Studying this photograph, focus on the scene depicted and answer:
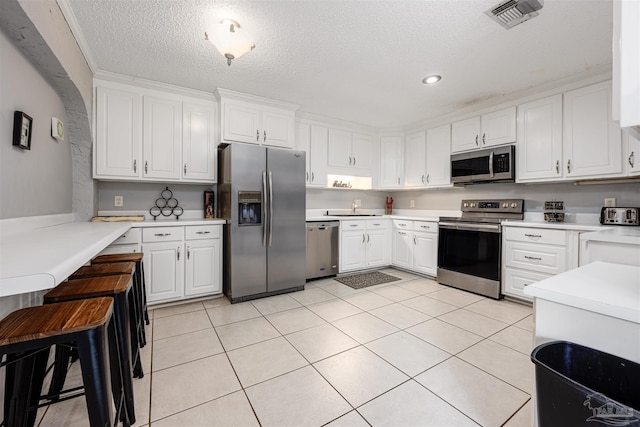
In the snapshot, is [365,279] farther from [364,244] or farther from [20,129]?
[20,129]

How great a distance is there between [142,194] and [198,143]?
88 cm

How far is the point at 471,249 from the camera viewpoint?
3.40 meters

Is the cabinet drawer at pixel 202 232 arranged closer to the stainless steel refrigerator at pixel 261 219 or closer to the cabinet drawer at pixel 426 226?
the stainless steel refrigerator at pixel 261 219

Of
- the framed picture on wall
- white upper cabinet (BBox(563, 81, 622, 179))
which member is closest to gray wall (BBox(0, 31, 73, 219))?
the framed picture on wall

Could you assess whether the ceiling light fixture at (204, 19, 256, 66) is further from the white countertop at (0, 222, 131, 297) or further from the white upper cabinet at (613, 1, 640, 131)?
the white upper cabinet at (613, 1, 640, 131)

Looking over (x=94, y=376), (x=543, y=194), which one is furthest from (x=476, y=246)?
(x=94, y=376)

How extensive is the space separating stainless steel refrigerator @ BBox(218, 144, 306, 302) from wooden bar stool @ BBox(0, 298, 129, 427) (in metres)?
1.93

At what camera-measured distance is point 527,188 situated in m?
3.48

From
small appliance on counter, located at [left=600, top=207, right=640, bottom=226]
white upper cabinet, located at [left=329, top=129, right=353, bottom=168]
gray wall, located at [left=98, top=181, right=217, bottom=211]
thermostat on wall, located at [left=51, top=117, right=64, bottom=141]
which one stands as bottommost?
small appliance on counter, located at [left=600, top=207, right=640, bottom=226]

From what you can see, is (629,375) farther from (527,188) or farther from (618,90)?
(527,188)

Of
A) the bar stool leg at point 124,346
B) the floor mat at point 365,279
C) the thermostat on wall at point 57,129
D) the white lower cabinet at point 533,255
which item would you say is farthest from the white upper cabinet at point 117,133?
the white lower cabinet at point 533,255

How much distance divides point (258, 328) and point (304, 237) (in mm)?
1287

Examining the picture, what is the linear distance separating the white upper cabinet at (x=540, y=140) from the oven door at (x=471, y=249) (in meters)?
0.73

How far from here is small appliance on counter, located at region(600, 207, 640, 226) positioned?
2580 millimetres
